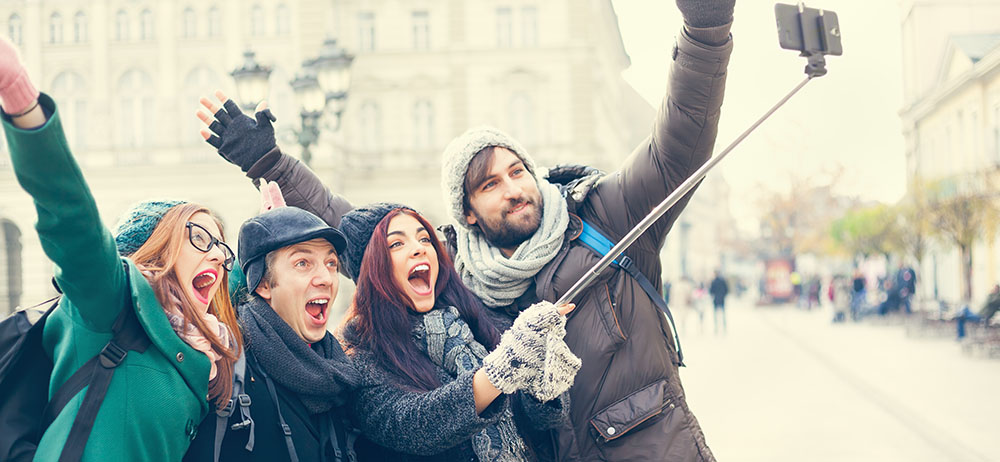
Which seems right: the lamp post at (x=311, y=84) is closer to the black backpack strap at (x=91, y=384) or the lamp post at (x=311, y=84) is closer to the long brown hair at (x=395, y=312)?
the long brown hair at (x=395, y=312)

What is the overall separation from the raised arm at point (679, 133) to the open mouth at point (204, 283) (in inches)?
50.1

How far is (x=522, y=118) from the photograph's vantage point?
39.4m

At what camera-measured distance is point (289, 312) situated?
2723 mm

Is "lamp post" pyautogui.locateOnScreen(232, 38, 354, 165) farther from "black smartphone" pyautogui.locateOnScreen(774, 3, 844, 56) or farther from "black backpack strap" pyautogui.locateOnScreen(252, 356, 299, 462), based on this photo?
"black smartphone" pyautogui.locateOnScreen(774, 3, 844, 56)

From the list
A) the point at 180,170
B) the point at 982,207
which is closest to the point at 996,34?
the point at 982,207

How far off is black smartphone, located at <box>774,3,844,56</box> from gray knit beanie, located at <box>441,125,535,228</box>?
1000mm

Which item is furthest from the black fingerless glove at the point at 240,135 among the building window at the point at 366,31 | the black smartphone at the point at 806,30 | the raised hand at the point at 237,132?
the building window at the point at 366,31

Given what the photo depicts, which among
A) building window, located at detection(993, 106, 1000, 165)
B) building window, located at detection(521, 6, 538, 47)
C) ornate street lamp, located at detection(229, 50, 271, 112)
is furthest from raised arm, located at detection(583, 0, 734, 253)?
building window, located at detection(521, 6, 538, 47)

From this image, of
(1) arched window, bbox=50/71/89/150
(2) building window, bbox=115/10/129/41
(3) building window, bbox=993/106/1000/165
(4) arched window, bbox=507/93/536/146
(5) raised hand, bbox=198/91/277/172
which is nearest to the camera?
(5) raised hand, bbox=198/91/277/172

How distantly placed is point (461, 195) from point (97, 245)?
4.53ft

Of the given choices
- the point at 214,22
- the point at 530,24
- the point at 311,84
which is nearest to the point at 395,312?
the point at 311,84

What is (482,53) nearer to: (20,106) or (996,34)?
(996,34)

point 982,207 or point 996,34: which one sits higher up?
point 996,34

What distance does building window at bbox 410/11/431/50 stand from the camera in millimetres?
39875
